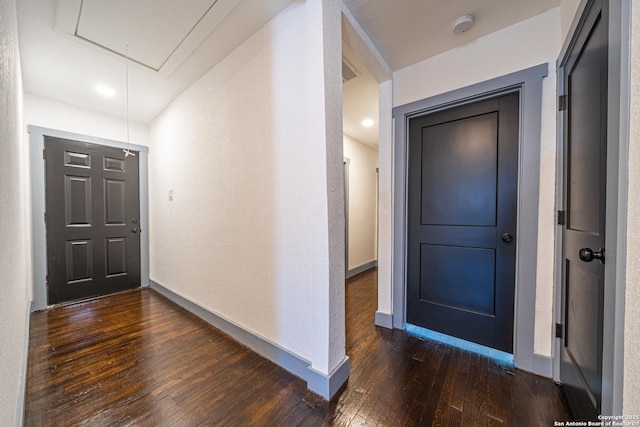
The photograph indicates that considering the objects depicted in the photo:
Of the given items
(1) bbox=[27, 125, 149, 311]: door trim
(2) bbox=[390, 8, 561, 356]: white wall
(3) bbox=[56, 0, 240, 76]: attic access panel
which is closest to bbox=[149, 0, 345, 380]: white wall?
(3) bbox=[56, 0, 240, 76]: attic access panel

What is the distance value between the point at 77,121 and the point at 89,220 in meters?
1.26

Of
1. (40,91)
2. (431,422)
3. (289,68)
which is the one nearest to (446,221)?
(431,422)

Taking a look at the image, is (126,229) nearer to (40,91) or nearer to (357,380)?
(40,91)

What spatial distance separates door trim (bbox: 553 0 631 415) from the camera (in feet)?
2.26

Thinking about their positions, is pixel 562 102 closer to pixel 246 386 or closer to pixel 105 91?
pixel 246 386

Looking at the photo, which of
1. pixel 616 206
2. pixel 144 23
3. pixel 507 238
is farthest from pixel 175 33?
pixel 507 238

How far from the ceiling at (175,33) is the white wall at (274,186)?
0.53 ft

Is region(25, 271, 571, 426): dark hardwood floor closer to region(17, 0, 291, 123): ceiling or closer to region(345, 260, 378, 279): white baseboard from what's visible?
region(345, 260, 378, 279): white baseboard

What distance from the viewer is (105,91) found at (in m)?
2.56

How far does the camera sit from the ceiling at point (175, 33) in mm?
1510

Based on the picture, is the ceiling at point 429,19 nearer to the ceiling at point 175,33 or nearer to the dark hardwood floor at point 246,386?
the ceiling at point 175,33

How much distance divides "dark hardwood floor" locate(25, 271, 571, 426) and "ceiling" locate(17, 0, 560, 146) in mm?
2381

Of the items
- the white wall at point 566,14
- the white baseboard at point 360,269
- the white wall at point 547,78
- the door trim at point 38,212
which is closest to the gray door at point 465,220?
the white wall at point 547,78

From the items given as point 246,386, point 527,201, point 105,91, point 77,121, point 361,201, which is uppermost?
point 105,91
